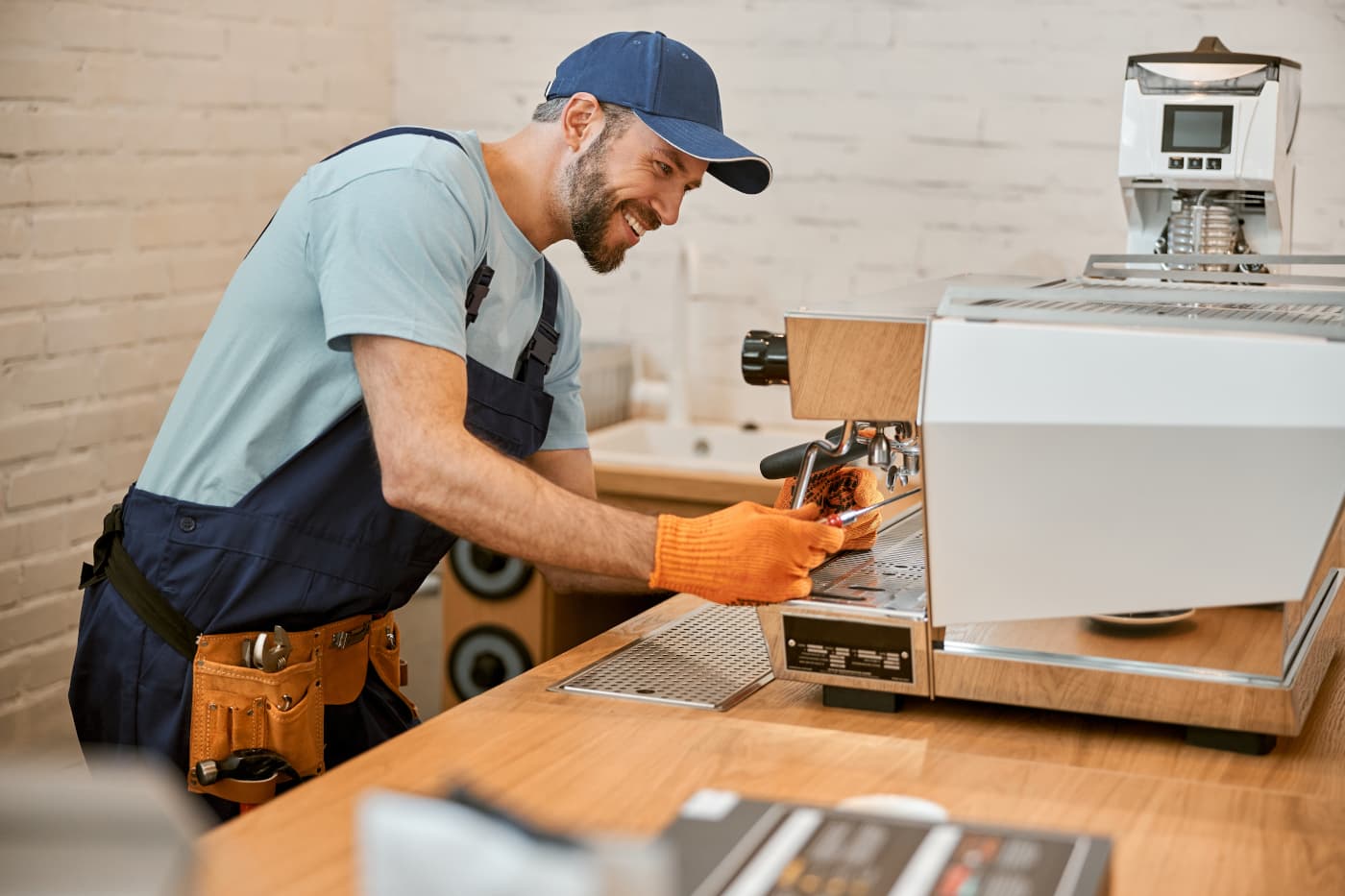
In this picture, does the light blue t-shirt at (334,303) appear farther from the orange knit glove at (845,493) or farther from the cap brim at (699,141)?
the orange knit glove at (845,493)

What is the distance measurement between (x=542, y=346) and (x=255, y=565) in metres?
0.44

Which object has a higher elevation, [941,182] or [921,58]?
[921,58]

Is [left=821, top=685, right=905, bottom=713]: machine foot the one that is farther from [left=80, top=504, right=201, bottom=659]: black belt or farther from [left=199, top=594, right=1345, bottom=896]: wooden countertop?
[left=80, top=504, right=201, bottom=659]: black belt

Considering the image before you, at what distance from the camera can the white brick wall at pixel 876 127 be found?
2852mm

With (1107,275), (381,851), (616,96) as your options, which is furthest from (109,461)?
(381,851)

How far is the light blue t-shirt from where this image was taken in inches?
58.9

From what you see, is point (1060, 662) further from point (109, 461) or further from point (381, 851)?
point (109, 461)

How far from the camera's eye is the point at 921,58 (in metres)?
3.03

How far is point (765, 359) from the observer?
1434 mm

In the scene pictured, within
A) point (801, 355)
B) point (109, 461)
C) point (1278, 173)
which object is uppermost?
point (1278, 173)

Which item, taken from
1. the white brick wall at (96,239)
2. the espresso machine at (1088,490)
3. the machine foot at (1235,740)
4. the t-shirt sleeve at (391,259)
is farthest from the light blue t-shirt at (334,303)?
the white brick wall at (96,239)

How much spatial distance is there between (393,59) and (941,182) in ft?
4.41

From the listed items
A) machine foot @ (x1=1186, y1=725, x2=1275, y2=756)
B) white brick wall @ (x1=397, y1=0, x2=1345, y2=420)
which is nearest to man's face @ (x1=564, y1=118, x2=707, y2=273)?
machine foot @ (x1=1186, y1=725, x2=1275, y2=756)

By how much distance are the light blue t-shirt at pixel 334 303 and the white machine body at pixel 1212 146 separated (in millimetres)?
870
